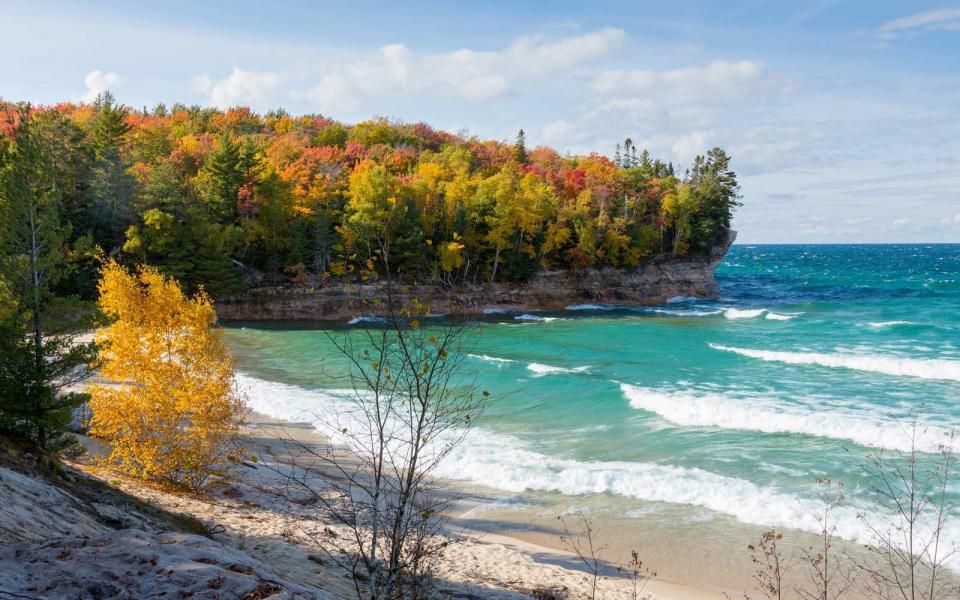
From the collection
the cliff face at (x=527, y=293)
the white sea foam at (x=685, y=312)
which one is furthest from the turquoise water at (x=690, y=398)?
the cliff face at (x=527, y=293)

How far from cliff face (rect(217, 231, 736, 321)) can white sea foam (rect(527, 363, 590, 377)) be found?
11.9m

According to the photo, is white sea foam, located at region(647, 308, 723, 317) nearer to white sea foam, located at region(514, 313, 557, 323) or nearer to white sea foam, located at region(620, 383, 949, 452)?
white sea foam, located at region(514, 313, 557, 323)

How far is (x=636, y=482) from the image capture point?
52.0ft

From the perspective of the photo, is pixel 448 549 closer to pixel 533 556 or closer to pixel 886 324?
pixel 533 556

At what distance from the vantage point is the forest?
1668 inches

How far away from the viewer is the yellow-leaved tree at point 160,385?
1316 centimetres

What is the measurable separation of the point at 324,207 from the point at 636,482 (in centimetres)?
4302

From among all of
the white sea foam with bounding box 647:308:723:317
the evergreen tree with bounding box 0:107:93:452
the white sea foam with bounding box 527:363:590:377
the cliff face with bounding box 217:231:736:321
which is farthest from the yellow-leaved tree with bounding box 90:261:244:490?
the white sea foam with bounding box 647:308:723:317

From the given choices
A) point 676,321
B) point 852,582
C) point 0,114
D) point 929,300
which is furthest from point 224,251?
point 929,300

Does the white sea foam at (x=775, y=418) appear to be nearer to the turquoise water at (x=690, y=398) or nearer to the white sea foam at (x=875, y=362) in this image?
the turquoise water at (x=690, y=398)

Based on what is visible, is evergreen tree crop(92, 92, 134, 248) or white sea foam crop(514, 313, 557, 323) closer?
evergreen tree crop(92, 92, 134, 248)

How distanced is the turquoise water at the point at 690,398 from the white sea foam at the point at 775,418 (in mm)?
66

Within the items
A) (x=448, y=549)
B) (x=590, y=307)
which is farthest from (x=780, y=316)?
(x=448, y=549)

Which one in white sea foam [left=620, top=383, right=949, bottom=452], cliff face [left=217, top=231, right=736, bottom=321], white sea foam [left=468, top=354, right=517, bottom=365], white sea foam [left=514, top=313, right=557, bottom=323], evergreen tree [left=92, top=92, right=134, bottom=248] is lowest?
white sea foam [left=620, top=383, right=949, bottom=452]
